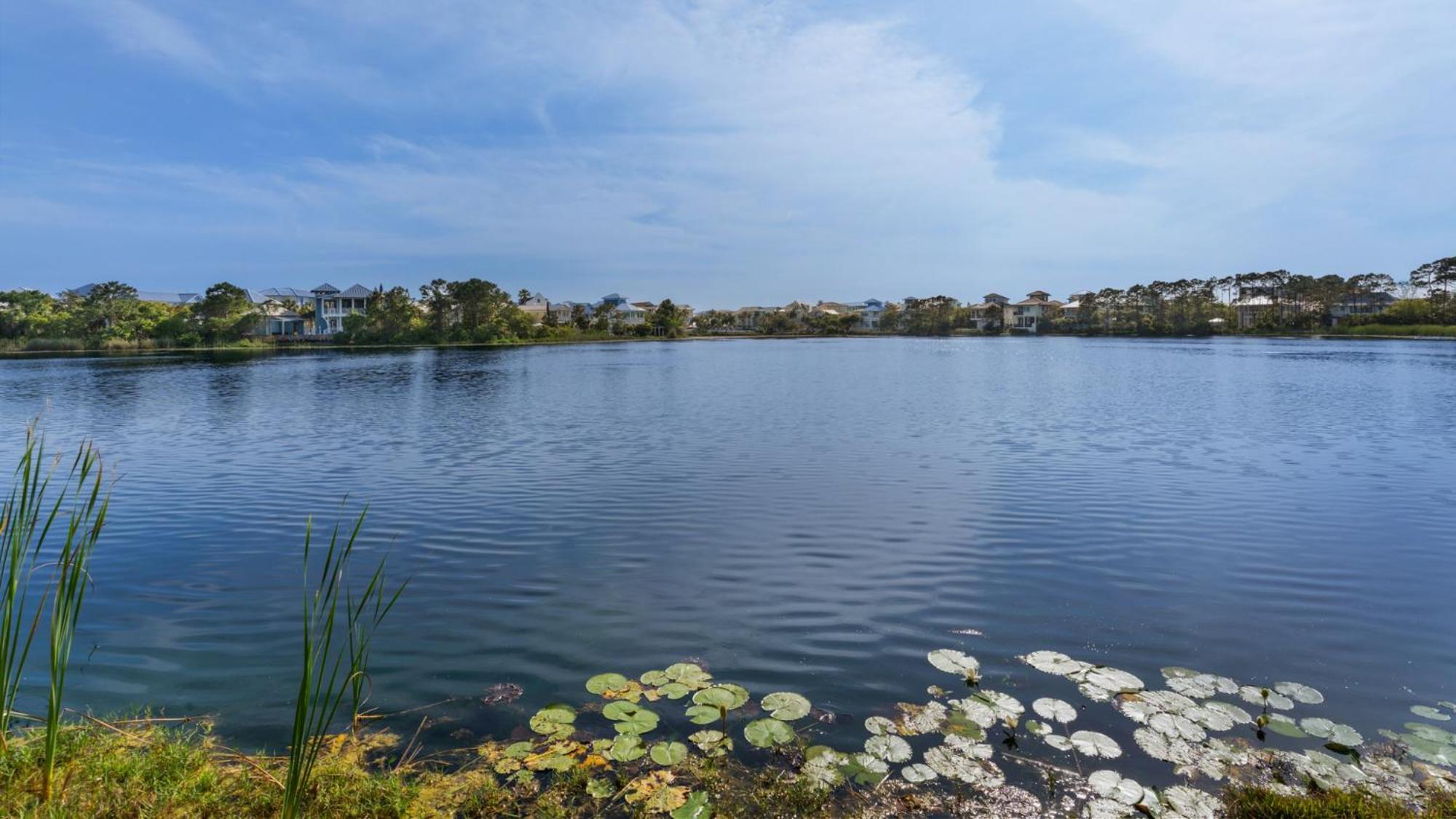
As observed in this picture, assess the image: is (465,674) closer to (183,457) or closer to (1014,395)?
(183,457)

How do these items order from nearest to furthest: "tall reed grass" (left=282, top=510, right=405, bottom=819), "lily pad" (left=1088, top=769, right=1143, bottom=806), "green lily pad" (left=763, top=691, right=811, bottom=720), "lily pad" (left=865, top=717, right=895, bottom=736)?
"tall reed grass" (left=282, top=510, right=405, bottom=819), "lily pad" (left=1088, top=769, right=1143, bottom=806), "lily pad" (left=865, top=717, right=895, bottom=736), "green lily pad" (left=763, top=691, right=811, bottom=720)

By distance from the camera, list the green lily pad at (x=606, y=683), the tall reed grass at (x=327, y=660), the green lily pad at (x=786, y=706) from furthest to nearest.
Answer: the green lily pad at (x=606, y=683)
the green lily pad at (x=786, y=706)
the tall reed grass at (x=327, y=660)

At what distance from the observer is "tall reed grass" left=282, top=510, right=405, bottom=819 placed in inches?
113

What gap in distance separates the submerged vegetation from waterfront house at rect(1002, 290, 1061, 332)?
152678 millimetres

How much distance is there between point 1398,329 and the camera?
90438 mm

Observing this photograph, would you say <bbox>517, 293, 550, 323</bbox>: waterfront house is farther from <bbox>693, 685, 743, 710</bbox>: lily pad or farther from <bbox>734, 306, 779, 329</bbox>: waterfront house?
<bbox>693, 685, 743, 710</bbox>: lily pad

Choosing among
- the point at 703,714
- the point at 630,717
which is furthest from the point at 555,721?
the point at 703,714

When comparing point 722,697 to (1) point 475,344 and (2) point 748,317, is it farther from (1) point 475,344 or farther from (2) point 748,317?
(2) point 748,317

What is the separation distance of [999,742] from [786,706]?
143cm

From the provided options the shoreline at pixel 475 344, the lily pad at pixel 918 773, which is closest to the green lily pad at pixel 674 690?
the lily pad at pixel 918 773

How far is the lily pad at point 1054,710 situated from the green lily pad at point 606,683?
3017 millimetres

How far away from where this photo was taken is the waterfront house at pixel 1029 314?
148 m

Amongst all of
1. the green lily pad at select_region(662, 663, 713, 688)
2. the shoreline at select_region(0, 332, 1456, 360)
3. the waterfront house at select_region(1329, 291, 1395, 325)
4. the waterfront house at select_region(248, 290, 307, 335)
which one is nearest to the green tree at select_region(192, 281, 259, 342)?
the shoreline at select_region(0, 332, 1456, 360)

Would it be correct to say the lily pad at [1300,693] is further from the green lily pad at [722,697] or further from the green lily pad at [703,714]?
the green lily pad at [703,714]
